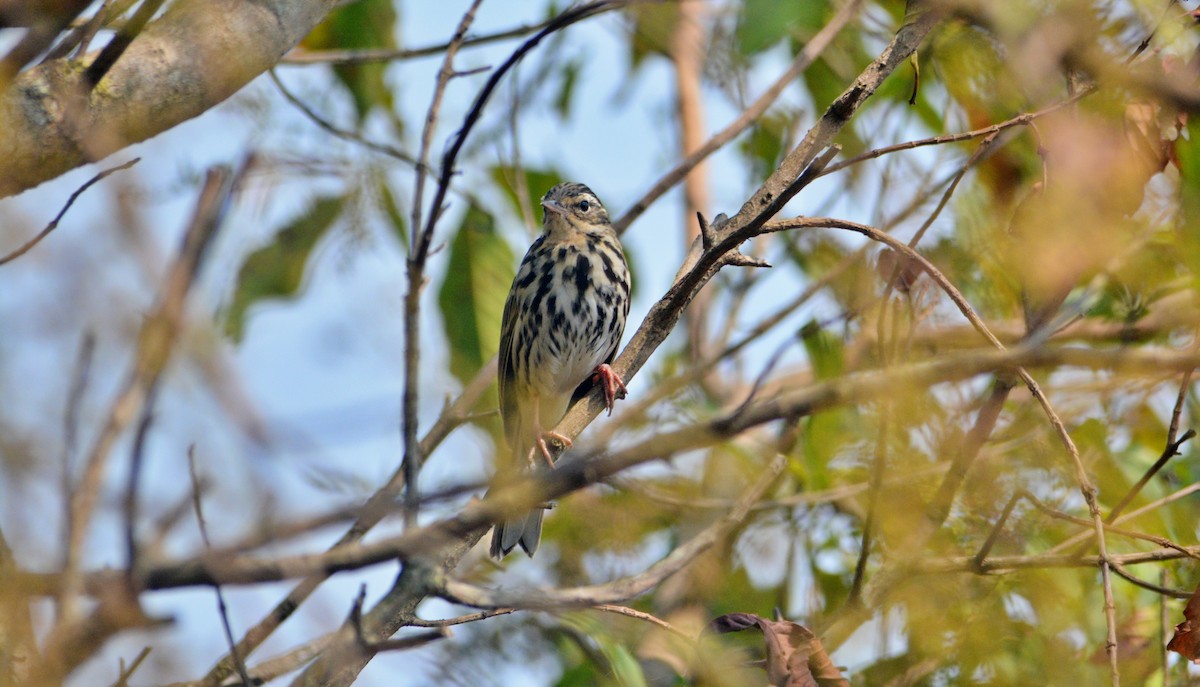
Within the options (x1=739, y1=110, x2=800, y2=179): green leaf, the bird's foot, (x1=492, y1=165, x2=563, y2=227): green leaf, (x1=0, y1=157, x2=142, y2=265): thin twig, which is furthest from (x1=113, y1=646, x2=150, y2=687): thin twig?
(x1=739, y1=110, x2=800, y2=179): green leaf

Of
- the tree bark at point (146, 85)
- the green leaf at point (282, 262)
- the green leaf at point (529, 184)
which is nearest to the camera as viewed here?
the tree bark at point (146, 85)

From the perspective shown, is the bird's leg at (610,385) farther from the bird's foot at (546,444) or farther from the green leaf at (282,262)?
the green leaf at (282,262)

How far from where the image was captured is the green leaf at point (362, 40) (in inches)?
208

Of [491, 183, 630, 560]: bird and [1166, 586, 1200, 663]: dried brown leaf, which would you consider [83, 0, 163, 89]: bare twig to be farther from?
[1166, 586, 1200, 663]: dried brown leaf

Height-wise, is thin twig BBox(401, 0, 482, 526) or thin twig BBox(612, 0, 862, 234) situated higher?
thin twig BBox(612, 0, 862, 234)

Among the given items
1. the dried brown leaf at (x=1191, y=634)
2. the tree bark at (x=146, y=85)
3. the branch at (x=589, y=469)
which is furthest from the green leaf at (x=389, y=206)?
the branch at (x=589, y=469)

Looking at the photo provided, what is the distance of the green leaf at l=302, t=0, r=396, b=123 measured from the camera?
5293 mm

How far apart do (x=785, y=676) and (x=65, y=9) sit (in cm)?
Result: 231

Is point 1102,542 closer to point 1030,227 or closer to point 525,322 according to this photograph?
point 1030,227

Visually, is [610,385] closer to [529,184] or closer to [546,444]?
[546,444]

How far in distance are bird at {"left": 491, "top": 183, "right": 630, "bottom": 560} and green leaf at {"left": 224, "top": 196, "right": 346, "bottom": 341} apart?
3.38 feet

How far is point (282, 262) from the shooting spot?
548 centimetres

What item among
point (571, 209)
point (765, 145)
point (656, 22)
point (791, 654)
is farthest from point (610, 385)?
point (656, 22)

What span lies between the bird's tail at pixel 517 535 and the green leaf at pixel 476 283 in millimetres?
829
